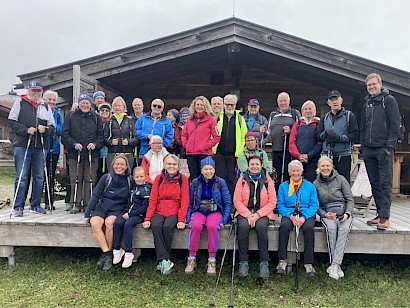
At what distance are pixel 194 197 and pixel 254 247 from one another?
96cm

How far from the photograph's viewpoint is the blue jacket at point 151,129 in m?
5.37

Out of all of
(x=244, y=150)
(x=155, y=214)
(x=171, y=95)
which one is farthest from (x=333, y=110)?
(x=171, y=95)

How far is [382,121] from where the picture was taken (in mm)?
4414

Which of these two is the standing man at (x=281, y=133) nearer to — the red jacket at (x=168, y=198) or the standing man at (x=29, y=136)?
the red jacket at (x=168, y=198)

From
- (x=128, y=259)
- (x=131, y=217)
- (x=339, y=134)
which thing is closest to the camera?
(x=128, y=259)

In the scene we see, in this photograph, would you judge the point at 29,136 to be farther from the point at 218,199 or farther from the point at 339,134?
the point at 339,134

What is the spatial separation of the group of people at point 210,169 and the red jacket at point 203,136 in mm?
13

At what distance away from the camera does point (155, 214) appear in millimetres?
4465

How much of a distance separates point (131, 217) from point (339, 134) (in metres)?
2.86

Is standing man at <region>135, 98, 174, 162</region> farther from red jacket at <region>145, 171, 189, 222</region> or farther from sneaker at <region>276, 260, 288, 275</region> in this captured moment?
sneaker at <region>276, 260, 288, 275</region>

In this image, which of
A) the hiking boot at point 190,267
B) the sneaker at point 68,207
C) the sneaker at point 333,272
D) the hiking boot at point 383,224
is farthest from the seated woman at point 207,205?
the sneaker at point 68,207

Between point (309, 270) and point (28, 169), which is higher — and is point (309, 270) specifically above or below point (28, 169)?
below

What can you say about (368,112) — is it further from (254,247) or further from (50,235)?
(50,235)

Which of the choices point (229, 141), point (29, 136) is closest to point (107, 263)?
point (29, 136)
